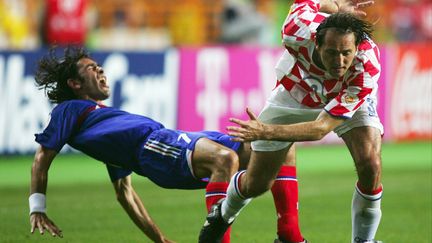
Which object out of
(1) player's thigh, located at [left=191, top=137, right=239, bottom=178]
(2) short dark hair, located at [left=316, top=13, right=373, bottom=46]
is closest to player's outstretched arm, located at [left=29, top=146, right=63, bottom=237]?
(1) player's thigh, located at [left=191, top=137, right=239, bottom=178]

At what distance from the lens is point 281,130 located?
20.2 ft

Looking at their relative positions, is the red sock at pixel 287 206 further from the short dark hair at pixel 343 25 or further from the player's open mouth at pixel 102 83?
the player's open mouth at pixel 102 83

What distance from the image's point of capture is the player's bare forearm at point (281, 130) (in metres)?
5.97

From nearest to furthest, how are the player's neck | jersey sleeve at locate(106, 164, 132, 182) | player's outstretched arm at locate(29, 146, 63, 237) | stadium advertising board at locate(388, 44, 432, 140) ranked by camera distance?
player's outstretched arm at locate(29, 146, 63, 237), the player's neck, jersey sleeve at locate(106, 164, 132, 182), stadium advertising board at locate(388, 44, 432, 140)

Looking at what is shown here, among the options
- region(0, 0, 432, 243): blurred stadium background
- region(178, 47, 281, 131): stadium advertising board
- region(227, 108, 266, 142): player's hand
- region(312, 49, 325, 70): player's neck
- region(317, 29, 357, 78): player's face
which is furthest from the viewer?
region(178, 47, 281, 131): stadium advertising board

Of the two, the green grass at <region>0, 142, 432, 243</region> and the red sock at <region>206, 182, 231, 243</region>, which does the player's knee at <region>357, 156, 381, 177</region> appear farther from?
the green grass at <region>0, 142, 432, 243</region>

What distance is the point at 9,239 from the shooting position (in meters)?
8.05

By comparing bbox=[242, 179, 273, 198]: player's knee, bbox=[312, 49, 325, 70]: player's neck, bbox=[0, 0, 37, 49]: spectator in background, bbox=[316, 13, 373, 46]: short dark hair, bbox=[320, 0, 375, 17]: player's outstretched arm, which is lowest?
bbox=[0, 0, 37, 49]: spectator in background

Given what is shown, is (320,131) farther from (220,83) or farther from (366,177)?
(220,83)

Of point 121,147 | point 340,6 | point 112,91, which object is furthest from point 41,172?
point 112,91

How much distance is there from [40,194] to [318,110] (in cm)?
197

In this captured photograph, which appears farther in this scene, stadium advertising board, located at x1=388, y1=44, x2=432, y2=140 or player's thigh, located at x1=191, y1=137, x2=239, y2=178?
stadium advertising board, located at x1=388, y1=44, x2=432, y2=140

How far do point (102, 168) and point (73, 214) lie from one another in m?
5.01

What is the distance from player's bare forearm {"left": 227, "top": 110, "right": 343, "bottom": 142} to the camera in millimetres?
5969
